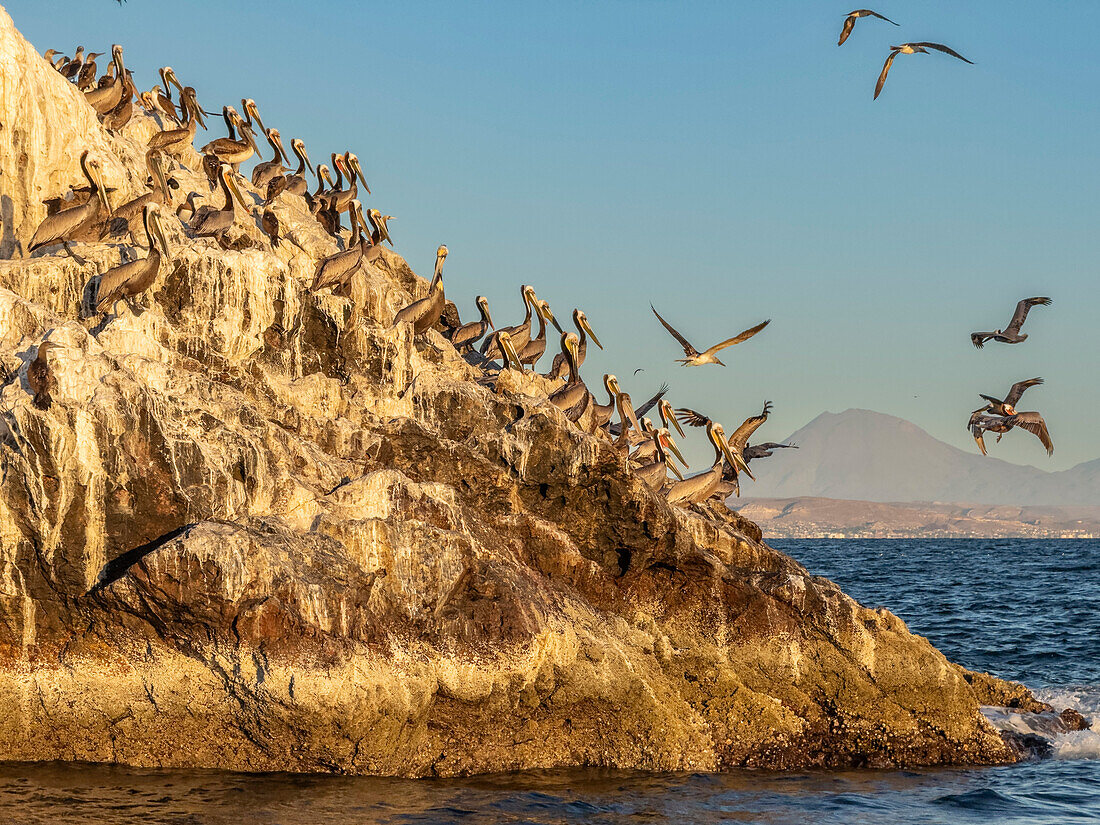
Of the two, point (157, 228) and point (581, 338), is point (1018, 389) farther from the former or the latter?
point (157, 228)

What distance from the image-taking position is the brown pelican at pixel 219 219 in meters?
16.4

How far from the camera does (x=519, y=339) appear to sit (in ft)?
63.9

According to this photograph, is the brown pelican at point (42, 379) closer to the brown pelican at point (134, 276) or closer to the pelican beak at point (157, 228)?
the brown pelican at point (134, 276)

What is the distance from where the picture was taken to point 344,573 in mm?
12250

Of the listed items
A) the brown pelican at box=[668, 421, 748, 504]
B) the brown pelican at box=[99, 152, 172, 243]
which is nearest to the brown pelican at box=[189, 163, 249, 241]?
the brown pelican at box=[99, 152, 172, 243]

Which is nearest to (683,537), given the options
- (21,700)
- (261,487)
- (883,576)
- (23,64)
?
(261,487)

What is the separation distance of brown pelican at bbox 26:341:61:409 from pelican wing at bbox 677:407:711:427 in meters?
12.2

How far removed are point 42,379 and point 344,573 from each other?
11.3 ft

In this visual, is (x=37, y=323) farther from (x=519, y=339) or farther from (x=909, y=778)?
(x=909, y=778)

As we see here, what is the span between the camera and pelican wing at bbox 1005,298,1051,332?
19.0 meters

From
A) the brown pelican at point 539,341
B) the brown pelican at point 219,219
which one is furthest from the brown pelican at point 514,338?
the brown pelican at point 219,219

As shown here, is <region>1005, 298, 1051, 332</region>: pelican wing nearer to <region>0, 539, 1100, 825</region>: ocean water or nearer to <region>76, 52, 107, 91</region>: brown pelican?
<region>0, 539, 1100, 825</region>: ocean water

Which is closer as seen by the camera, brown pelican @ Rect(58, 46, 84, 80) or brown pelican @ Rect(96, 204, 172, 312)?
brown pelican @ Rect(96, 204, 172, 312)

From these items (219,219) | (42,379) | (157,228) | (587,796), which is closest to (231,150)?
(219,219)
